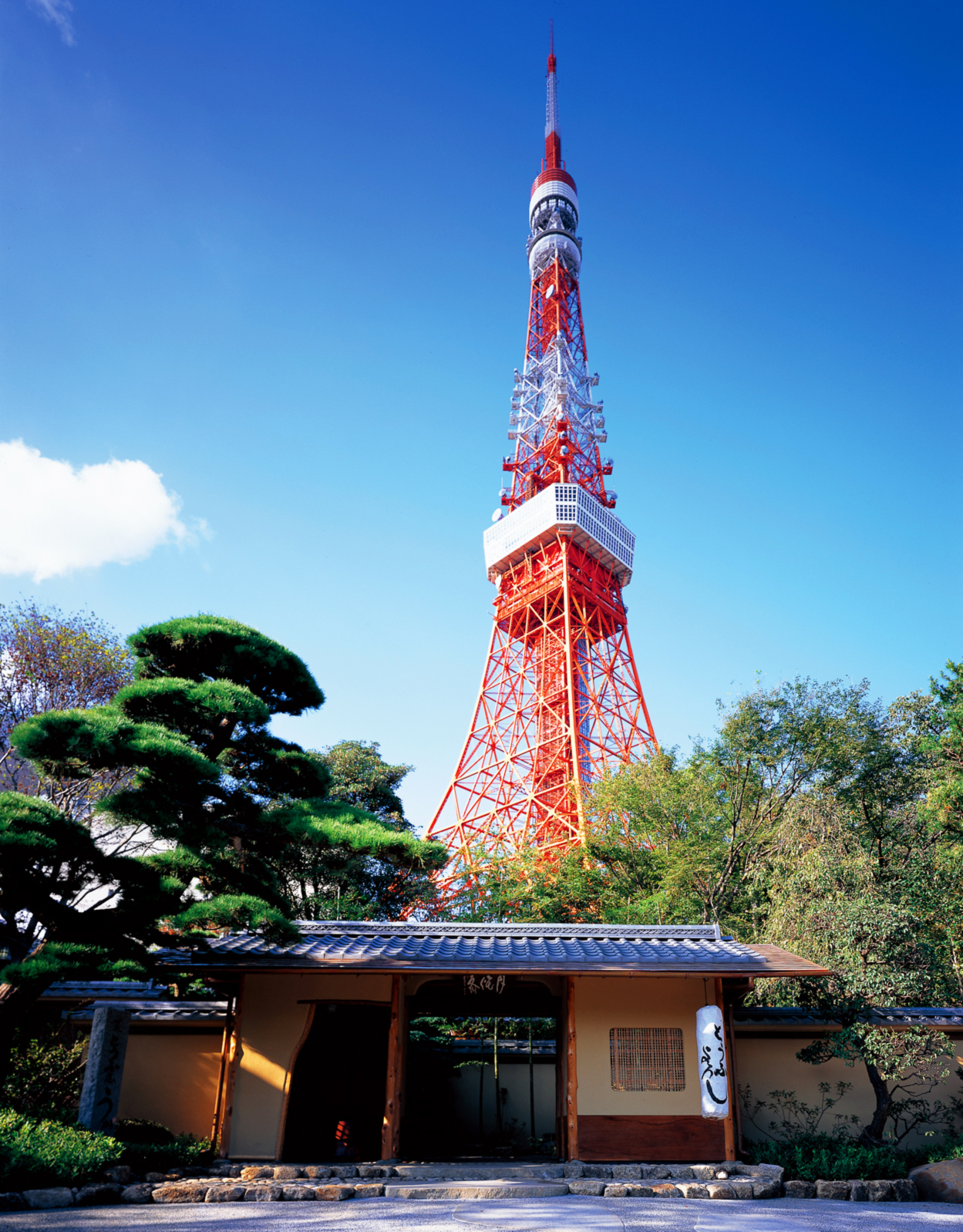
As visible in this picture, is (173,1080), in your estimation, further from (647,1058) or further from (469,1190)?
(647,1058)

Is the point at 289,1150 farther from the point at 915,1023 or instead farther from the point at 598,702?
the point at 598,702

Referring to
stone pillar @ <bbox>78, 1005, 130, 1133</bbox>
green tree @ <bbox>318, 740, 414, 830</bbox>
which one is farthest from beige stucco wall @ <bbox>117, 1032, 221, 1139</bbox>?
green tree @ <bbox>318, 740, 414, 830</bbox>

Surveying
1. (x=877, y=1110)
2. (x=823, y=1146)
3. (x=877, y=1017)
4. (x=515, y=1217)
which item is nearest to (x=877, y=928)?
(x=877, y=1017)

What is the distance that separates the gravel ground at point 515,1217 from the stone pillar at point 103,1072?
2305 mm

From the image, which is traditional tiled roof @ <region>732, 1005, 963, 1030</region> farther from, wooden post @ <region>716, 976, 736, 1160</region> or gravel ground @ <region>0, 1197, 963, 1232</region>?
gravel ground @ <region>0, 1197, 963, 1232</region>

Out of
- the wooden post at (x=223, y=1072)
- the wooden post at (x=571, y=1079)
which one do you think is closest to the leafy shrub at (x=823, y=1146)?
the wooden post at (x=571, y=1079)

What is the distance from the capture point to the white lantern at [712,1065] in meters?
7.61

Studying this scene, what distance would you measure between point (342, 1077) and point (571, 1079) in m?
4.53

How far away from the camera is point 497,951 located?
8570mm

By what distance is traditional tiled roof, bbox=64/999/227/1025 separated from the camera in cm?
919

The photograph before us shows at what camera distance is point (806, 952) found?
973 cm

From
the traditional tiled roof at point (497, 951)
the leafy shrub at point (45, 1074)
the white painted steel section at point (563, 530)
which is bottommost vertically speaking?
the leafy shrub at point (45, 1074)

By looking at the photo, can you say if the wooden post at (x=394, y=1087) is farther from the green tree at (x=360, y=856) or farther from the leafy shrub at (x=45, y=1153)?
the leafy shrub at (x=45, y=1153)

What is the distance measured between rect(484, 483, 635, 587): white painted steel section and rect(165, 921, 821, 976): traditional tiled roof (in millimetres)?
18569
